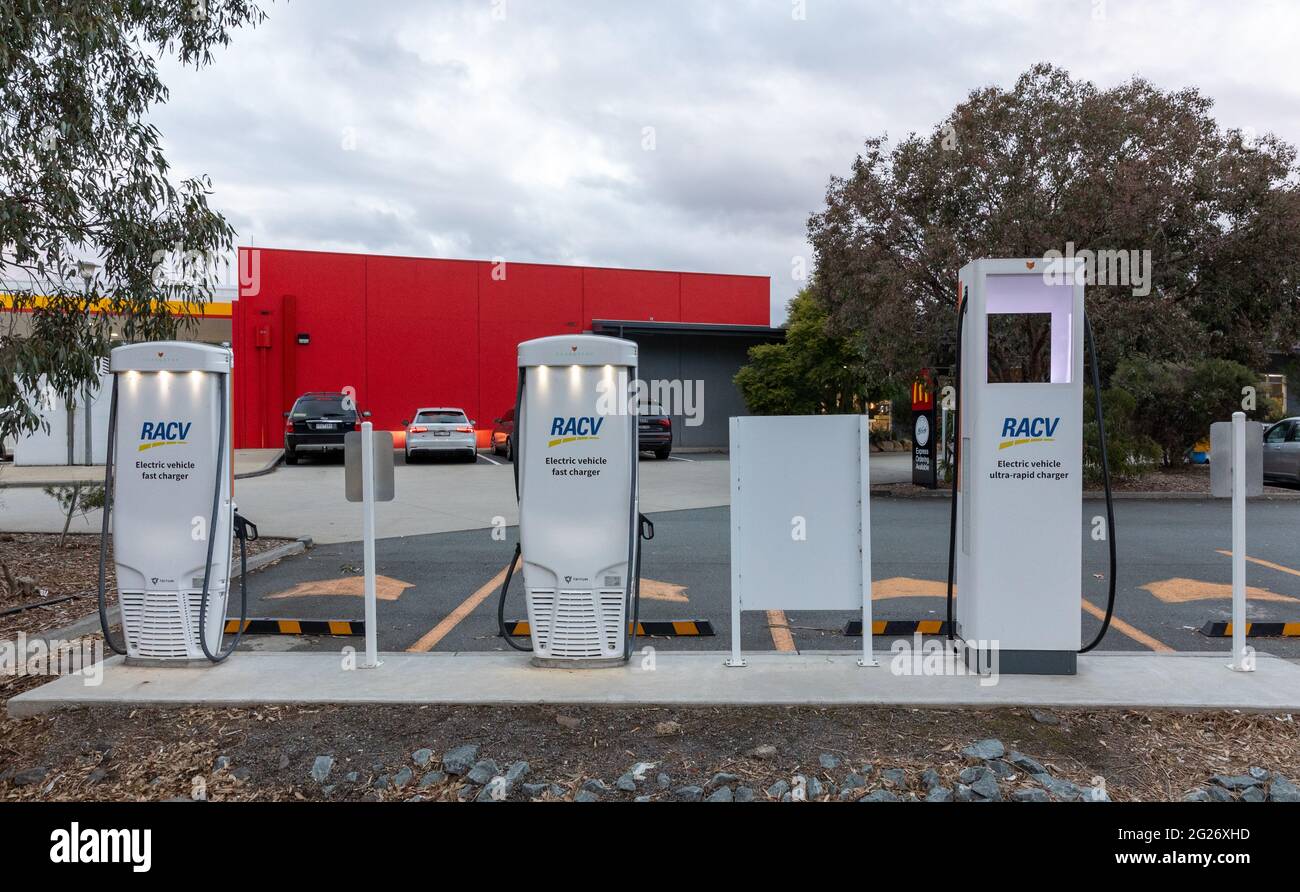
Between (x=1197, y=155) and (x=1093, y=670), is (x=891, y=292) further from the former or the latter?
(x=1093, y=670)

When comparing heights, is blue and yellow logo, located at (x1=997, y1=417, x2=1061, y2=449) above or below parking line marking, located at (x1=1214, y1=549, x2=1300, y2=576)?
above

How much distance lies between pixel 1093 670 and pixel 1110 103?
13.0 m

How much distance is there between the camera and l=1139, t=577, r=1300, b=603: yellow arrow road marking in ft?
25.2

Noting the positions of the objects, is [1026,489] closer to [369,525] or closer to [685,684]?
[685,684]

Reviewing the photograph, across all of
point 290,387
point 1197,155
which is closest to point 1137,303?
point 1197,155

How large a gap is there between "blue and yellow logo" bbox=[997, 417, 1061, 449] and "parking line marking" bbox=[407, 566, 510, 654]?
12.0ft

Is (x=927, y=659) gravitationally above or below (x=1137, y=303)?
below

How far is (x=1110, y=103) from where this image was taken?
15.3 metres

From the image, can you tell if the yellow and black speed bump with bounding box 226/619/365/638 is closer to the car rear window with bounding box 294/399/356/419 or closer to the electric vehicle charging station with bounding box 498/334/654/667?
the electric vehicle charging station with bounding box 498/334/654/667

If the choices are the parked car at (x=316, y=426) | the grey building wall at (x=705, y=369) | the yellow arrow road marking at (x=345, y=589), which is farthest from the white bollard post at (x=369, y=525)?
the grey building wall at (x=705, y=369)

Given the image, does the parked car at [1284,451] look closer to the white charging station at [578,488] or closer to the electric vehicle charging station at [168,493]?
the white charging station at [578,488]

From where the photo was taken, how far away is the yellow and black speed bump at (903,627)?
5809 millimetres

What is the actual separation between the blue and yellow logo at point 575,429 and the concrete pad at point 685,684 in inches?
51.3

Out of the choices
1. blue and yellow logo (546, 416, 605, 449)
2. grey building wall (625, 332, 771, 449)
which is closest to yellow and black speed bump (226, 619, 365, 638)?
blue and yellow logo (546, 416, 605, 449)
